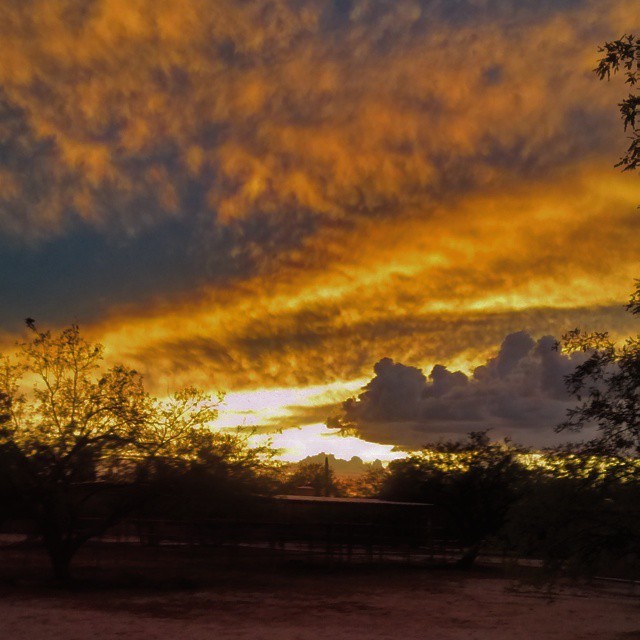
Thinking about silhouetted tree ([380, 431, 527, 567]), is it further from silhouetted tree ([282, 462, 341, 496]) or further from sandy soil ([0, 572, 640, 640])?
silhouetted tree ([282, 462, 341, 496])

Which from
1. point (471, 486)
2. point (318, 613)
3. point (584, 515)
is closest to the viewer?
point (584, 515)

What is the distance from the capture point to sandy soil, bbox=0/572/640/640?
15367 millimetres

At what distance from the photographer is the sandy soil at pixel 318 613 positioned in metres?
15.4

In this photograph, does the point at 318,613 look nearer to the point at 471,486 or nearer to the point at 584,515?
the point at 584,515

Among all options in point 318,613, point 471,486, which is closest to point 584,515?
point 318,613

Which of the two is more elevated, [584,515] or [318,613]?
[584,515]

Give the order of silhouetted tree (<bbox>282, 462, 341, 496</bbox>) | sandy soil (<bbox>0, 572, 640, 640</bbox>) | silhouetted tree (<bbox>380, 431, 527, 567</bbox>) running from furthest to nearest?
silhouetted tree (<bbox>282, 462, 341, 496</bbox>), silhouetted tree (<bbox>380, 431, 527, 567</bbox>), sandy soil (<bbox>0, 572, 640, 640</bbox>)

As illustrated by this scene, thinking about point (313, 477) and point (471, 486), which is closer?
point (471, 486)

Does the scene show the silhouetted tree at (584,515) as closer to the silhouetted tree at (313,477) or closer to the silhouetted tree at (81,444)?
the silhouetted tree at (81,444)

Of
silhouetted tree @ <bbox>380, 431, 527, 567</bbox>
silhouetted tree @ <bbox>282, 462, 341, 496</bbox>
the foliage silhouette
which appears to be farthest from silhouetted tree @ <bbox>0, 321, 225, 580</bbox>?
silhouetted tree @ <bbox>282, 462, 341, 496</bbox>

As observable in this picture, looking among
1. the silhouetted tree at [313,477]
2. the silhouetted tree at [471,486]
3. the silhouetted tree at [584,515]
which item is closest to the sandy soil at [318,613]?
the silhouetted tree at [584,515]

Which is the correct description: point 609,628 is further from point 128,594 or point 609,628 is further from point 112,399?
point 112,399

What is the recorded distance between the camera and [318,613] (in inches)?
728

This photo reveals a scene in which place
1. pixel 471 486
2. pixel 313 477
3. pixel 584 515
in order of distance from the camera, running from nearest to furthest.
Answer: pixel 584 515, pixel 471 486, pixel 313 477
